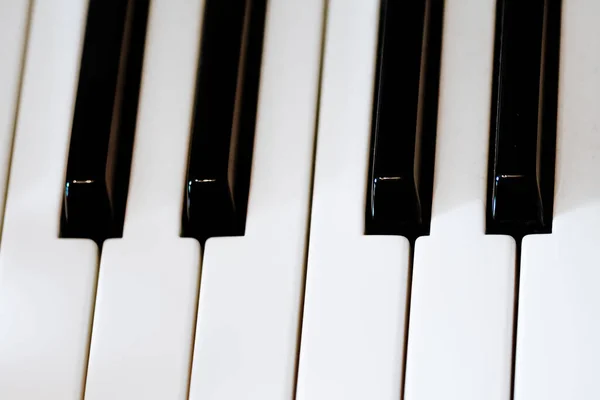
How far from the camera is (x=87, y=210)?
0.70m

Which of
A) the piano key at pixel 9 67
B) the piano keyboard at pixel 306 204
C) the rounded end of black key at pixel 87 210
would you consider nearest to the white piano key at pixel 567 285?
the piano keyboard at pixel 306 204

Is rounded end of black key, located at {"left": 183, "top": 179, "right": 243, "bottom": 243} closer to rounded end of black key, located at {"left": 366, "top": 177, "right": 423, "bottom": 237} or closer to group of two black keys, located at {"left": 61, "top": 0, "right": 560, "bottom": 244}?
group of two black keys, located at {"left": 61, "top": 0, "right": 560, "bottom": 244}

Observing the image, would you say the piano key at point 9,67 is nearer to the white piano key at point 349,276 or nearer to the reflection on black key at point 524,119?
the white piano key at point 349,276

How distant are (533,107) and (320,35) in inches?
7.4

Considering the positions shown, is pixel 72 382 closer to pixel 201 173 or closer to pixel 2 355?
pixel 2 355

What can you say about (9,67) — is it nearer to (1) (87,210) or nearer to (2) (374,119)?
(1) (87,210)

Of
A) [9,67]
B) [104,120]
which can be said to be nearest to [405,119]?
[104,120]

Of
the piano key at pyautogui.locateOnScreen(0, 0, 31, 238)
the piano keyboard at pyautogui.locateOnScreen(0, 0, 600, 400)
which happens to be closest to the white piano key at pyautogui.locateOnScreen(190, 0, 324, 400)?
the piano keyboard at pyautogui.locateOnScreen(0, 0, 600, 400)

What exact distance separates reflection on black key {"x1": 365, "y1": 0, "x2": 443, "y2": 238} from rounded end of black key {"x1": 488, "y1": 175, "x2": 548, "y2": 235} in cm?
5

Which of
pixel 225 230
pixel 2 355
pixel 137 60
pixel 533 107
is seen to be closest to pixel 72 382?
pixel 2 355

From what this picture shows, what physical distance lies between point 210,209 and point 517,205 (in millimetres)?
232

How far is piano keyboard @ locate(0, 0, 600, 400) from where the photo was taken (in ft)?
2.03

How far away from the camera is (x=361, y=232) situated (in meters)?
0.66

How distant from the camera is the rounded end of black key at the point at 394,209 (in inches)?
25.4
